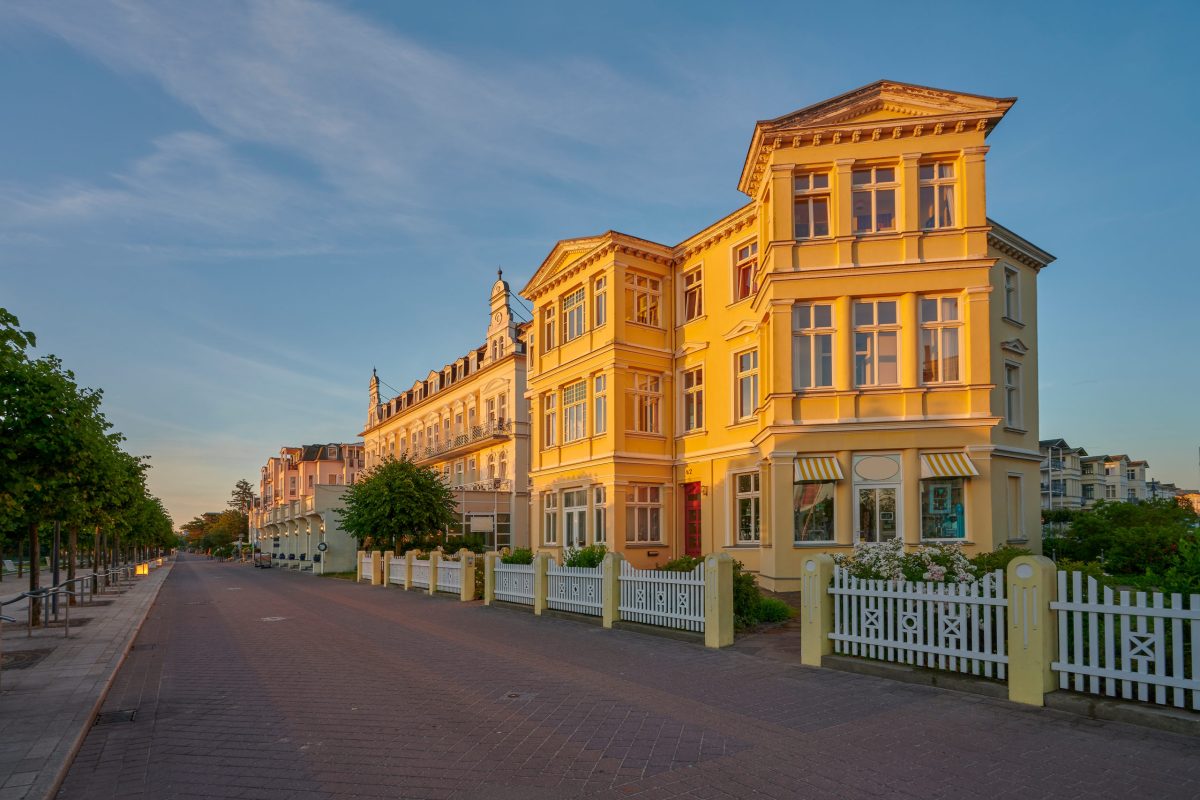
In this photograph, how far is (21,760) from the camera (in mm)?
6668

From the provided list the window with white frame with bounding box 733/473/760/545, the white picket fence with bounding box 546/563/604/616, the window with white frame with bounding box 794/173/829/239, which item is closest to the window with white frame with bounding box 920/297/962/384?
the window with white frame with bounding box 794/173/829/239

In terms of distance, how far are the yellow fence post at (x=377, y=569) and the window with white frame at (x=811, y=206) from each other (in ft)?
70.3

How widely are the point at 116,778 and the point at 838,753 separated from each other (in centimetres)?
589

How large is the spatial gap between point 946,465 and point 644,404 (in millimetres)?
10836

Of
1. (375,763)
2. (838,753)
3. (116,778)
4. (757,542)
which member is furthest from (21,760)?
(757,542)

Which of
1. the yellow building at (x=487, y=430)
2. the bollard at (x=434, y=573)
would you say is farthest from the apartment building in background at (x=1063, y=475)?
the bollard at (x=434, y=573)

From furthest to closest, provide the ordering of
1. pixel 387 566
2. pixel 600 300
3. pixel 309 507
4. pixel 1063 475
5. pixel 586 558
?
pixel 1063 475
pixel 309 507
pixel 387 566
pixel 600 300
pixel 586 558

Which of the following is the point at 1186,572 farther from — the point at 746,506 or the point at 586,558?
the point at 746,506

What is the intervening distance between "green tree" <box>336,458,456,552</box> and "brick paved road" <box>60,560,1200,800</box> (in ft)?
62.4

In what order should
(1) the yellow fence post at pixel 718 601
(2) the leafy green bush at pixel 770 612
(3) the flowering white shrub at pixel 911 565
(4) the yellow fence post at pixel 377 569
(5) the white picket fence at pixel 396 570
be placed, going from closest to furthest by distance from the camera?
(3) the flowering white shrub at pixel 911 565
(1) the yellow fence post at pixel 718 601
(2) the leafy green bush at pixel 770 612
(5) the white picket fence at pixel 396 570
(4) the yellow fence post at pixel 377 569

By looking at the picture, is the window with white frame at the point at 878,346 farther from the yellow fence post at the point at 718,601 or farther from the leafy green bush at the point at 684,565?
the yellow fence post at the point at 718,601

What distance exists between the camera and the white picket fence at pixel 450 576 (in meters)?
24.6

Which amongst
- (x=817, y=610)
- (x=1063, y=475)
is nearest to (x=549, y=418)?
(x=817, y=610)

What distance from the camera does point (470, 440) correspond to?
146ft
